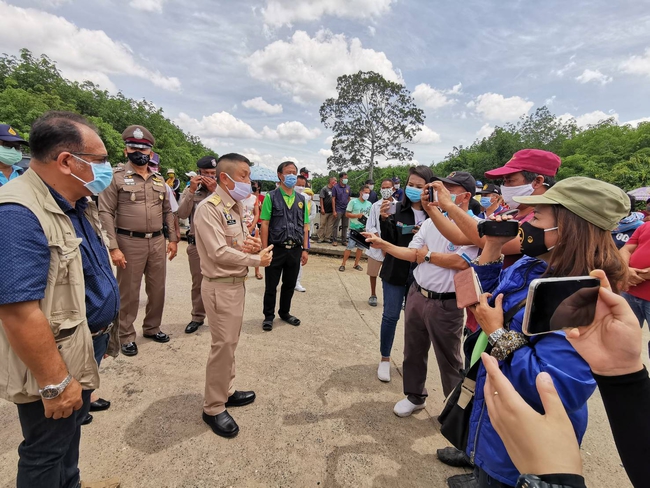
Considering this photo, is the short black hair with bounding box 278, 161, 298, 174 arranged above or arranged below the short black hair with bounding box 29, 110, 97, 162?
above

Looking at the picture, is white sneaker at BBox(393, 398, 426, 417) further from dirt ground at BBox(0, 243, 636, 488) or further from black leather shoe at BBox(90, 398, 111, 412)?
black leather shoe at BBox(90, 398, 111, 412)

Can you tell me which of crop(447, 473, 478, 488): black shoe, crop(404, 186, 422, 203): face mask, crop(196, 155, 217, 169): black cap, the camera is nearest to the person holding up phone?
the camera

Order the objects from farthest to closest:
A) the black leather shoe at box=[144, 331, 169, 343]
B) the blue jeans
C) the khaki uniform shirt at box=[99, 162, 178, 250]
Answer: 1. the black leather shoe at box=[144, 331, 169, 343]
2. the khaki uniform shirt at box=[99, 162, 178, 250]
3. the blue jeans

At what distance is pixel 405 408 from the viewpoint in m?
2.66

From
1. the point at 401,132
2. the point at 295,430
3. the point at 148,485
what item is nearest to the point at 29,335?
the point at 148,485

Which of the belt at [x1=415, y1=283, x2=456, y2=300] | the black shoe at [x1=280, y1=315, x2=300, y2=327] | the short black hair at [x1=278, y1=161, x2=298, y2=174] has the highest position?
the short black hair at [x1=278, y1=161, x2=298, y2=174]

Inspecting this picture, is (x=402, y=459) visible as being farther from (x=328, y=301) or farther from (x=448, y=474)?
(x=328, y=301)

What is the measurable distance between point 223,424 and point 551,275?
2.40 m

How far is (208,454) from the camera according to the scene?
2.16 m

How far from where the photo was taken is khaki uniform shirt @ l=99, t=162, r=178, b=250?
321cm

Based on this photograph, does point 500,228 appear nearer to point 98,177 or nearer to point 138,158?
point 98,177

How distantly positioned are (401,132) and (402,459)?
29.3m

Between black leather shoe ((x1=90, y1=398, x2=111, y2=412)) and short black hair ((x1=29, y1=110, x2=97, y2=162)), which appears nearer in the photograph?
short black hair ((x1=29, y1=110, x2=97, y2=162))

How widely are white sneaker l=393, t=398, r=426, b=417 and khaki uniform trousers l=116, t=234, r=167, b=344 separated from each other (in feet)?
9.51
